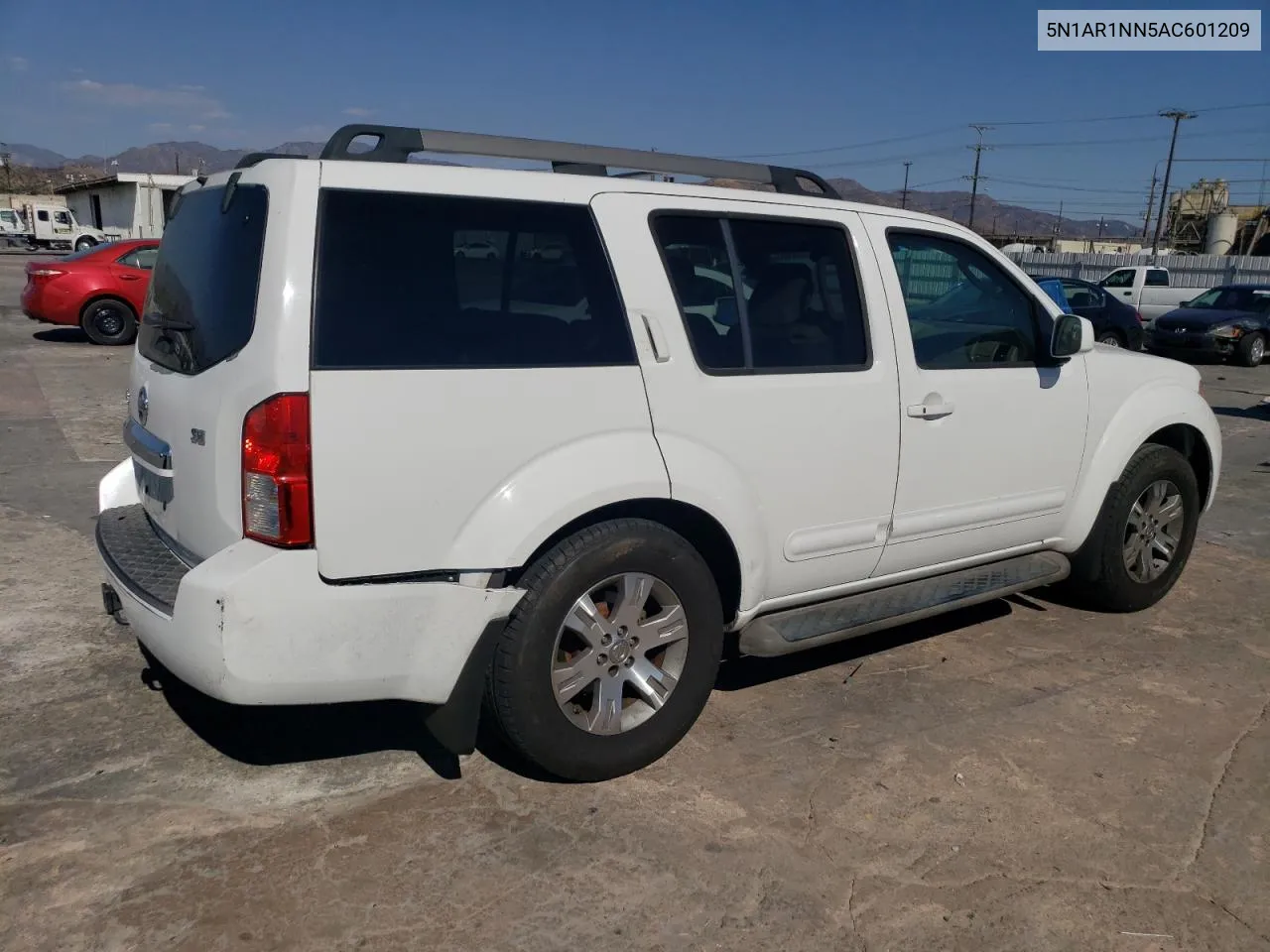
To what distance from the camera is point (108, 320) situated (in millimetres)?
15406

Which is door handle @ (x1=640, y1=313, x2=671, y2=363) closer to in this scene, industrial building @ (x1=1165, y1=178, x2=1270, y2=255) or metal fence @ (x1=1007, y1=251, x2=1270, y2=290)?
metal fence @ (x1=1007, y1=251, x2=1270, y2=290)

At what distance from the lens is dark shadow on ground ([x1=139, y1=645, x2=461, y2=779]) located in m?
3.57

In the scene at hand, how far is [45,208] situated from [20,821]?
188ft

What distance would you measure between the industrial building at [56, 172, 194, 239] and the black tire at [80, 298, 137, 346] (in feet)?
77.4

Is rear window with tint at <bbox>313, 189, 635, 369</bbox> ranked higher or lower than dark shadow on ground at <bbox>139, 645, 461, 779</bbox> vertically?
higher

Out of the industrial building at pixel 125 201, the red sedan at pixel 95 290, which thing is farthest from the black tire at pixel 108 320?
the industrial building at pixel 125 201

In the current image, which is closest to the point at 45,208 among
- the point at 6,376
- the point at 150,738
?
the point at 6,376

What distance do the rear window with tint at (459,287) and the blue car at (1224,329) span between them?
18.4 metres

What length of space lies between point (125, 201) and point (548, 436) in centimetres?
5334

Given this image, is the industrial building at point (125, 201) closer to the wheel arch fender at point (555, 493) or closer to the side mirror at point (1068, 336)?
the side mirror at point (1068, 336)

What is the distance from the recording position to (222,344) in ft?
9.82

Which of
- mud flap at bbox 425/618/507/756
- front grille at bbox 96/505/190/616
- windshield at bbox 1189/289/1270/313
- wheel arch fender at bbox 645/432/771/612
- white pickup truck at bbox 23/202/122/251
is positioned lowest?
mud flap at bbox 425/618/507/756

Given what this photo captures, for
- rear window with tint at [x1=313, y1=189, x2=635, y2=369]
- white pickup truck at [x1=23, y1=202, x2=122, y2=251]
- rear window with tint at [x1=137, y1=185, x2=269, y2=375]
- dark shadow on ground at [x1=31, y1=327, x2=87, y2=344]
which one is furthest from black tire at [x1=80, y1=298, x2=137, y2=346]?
white pickup truck at [x1=23, y1=202, x2=122, y2=251]

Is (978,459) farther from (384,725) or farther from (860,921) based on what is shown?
(384,725)
